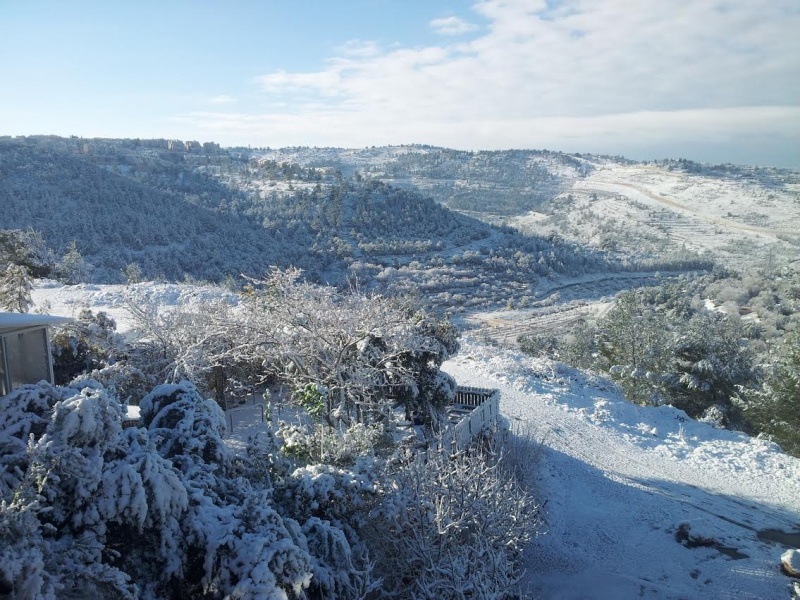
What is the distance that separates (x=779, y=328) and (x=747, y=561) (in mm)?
22856

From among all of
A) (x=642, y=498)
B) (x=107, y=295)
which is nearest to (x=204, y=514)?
(x=642, y=498)

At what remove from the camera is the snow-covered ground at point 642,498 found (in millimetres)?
6836

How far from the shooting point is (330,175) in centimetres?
6006

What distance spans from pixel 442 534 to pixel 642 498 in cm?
569

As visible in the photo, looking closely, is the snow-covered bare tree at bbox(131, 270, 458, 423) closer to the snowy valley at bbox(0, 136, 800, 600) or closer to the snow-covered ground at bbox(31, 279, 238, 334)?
the snowy valley at bbox(0, 136, 800, 600)

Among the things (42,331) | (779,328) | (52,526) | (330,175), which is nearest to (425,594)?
(52,526)

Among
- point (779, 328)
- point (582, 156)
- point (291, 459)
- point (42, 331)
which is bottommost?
point (779, 328)

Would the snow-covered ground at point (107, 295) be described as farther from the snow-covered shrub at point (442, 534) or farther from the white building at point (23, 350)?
the snow-covered shrub at point (442, 534)

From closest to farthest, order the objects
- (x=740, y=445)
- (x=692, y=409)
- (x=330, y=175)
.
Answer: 1. (x=740, y=445)
2. (x=692, y=409)
3. (x=330, y=175)

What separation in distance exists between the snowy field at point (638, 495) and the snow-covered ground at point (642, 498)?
21mm

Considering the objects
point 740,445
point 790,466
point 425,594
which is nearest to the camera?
point 425,594

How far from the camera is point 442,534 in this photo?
4801mm

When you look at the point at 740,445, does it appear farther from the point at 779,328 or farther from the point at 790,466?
the point at 779,328

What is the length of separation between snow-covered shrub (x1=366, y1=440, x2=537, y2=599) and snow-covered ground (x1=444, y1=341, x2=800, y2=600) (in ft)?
6.94
